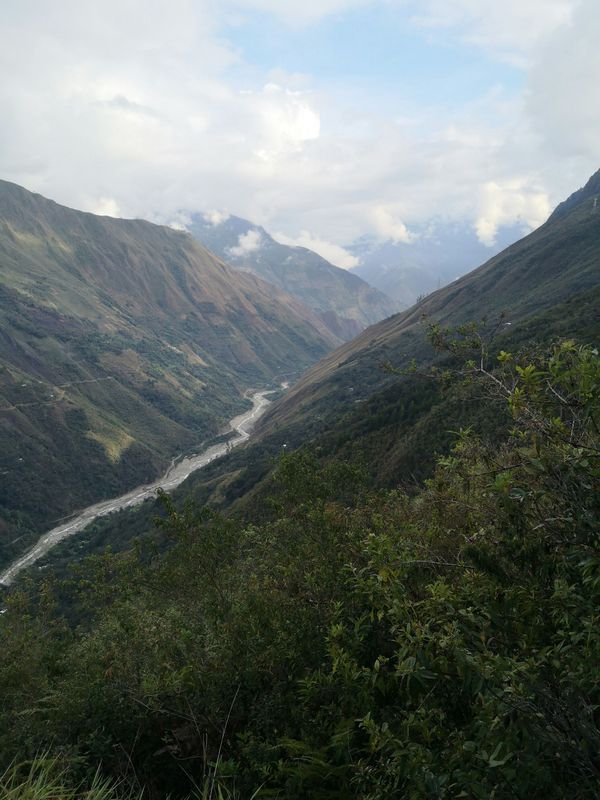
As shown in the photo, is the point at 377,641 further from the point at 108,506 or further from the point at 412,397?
the point at 108,506

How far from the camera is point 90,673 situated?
13.2 m

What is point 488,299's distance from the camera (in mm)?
161750

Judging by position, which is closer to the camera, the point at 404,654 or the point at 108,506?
the point at 404,654

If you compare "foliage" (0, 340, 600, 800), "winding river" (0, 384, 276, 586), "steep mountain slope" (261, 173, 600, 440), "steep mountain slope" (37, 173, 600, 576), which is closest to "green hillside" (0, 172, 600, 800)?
"foliage" (0, 340, 600, 800)

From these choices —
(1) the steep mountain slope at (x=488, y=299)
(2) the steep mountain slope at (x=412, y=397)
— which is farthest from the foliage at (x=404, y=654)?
(1) the steep mountain slope at (x=488, y=299)

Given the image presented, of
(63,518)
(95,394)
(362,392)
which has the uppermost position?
(95,394)

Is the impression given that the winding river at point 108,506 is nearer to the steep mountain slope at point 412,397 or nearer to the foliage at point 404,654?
the steep mountain slope at point 412,397

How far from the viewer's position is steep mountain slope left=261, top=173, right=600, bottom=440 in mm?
131750

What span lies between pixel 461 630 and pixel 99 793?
4585 millimetres

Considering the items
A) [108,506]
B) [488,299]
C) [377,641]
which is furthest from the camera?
[488,299]

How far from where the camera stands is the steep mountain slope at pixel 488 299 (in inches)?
5187

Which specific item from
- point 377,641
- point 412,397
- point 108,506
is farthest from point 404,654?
point 108,506

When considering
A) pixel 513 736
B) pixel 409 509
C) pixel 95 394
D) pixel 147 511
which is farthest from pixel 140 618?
pixel 95 394

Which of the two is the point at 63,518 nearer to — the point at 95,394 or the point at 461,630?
the point at 95,394
